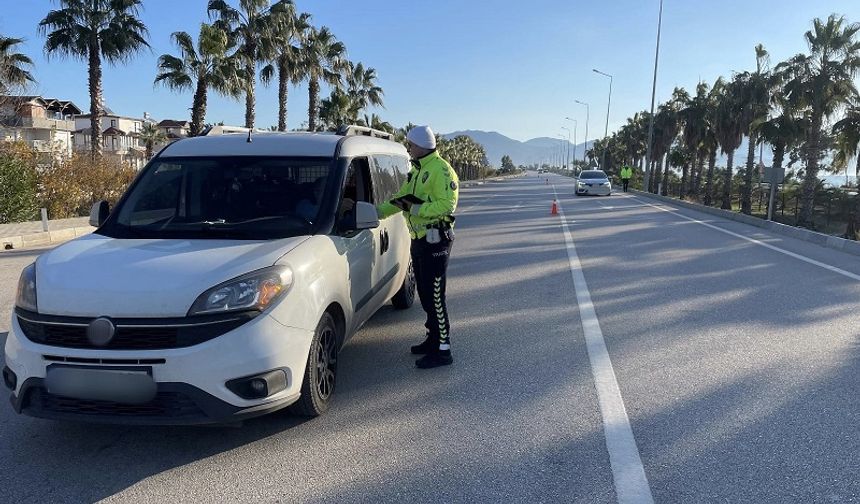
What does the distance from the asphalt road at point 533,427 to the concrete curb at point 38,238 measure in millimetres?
7192

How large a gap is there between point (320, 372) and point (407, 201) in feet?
5.09

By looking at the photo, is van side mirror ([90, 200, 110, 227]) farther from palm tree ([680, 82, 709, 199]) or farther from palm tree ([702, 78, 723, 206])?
palm tree ([680, 82, 709, 199])

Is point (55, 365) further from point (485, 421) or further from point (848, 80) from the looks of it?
point (848, 80)

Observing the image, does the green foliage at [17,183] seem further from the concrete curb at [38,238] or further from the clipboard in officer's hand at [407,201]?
the clipboard in officer's hand at [407,201]

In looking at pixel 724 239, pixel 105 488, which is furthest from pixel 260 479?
pixel 724 239

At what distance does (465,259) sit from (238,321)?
7.61 metres

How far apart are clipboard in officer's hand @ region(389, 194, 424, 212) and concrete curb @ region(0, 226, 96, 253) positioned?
9.84m

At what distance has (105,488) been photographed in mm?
3219

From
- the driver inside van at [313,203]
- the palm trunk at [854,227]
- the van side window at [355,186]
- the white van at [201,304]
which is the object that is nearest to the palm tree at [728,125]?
the palm trunk at [854,227]

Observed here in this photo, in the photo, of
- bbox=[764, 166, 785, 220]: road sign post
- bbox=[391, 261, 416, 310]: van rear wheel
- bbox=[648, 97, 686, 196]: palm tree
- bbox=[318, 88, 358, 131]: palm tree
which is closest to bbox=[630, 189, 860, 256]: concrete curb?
bbox=[764, 166, 785, 220]: road sign post

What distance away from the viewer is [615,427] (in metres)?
3.93

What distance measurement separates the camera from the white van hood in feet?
10.7

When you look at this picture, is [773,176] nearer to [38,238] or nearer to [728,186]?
[728,186]

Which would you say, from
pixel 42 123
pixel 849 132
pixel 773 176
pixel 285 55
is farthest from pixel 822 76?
pixel 42 123
